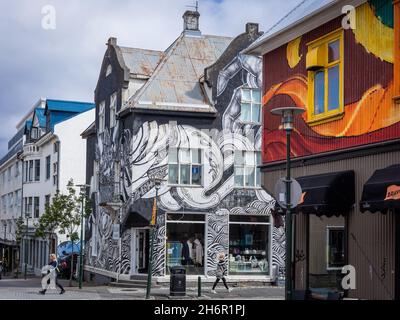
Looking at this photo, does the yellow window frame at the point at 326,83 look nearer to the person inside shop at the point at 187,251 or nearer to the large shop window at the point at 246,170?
the person inside shop at the point at 187,251

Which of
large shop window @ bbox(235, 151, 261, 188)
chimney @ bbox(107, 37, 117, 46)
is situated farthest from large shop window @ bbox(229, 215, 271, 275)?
chimney @ bbox(107, 37, 117, 46)

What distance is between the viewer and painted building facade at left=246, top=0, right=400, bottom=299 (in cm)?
1410

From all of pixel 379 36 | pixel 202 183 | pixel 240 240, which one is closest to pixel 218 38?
pixel 202 183

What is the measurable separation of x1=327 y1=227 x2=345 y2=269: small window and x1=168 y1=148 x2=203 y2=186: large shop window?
50.9 feet

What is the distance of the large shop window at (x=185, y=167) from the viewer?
104ft

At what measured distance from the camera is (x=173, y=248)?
31.5 m

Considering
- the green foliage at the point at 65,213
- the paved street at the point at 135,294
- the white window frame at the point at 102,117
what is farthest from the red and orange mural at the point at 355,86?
the white window frame at the point at 102,117

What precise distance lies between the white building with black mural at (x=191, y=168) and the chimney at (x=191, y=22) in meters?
1.52

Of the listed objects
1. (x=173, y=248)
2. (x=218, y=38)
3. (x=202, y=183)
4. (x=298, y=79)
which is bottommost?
(x=173, y=248)

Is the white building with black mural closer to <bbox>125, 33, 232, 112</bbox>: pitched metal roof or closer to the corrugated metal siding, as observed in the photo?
<bbox>125, 33, 232, 112</bbox>: pitched metal roof

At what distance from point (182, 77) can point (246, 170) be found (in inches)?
206
